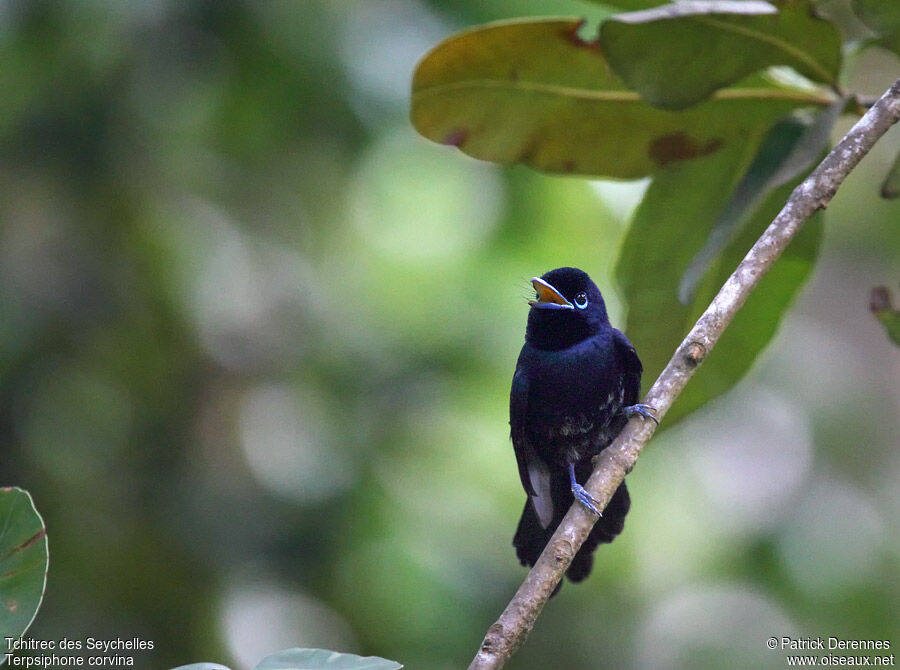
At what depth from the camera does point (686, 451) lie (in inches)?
200

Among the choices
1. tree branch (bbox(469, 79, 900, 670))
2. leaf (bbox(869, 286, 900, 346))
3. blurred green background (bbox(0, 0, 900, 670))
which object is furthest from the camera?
blurred green background (bbox(0, 0, 900, 670))

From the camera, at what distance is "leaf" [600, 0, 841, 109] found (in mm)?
2338

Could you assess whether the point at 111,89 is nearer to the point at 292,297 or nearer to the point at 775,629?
the point at 292,297

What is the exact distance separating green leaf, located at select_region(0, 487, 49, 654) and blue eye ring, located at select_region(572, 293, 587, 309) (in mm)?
1817

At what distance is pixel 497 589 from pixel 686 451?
141 cm

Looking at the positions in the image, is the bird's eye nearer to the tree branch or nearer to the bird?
the bird

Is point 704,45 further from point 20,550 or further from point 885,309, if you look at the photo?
point 20,550

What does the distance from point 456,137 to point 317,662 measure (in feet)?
5.38

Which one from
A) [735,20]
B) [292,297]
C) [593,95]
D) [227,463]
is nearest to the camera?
[735,20]

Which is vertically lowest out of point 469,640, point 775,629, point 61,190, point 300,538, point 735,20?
point 775,629

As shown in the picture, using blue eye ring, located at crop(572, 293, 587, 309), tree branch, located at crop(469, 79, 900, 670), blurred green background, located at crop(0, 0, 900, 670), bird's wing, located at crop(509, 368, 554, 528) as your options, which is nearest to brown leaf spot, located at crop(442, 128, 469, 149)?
blue eye ring, located at crop(572, 293, 587, 309)

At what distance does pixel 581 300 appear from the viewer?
3014 mm

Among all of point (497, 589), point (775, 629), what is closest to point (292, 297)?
point (497, 589)

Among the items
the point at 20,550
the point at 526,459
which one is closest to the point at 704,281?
the point at 526,459
